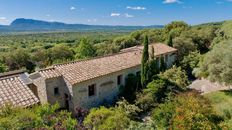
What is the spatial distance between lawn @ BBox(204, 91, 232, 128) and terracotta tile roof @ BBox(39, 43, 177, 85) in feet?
29.9

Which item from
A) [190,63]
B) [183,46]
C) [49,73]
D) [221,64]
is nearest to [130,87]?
[49,73]

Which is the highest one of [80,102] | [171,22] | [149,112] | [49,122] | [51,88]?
[171,22]

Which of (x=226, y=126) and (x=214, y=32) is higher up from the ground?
(x=214, y=32)

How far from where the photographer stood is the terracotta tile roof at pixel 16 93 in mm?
10898

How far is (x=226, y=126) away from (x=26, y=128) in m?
11.9

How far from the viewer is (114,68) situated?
79.2ft

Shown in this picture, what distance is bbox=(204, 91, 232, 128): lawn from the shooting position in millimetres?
16859

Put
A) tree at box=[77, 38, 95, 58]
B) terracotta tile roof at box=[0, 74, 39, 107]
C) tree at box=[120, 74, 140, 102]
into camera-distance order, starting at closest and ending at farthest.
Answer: terracotta tile roof at box=[0, 74, 39, 107], tree at box=[120, 74, 140, 102], tree at box=[77, 38, 95, 58]

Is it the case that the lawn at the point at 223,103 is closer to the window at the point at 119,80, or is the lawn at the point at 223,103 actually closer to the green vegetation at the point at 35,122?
the window at the point at 119,80

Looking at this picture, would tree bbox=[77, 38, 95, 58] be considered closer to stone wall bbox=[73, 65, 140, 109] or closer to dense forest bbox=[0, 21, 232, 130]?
dense forest bbox=[0, 21, 232, 130]

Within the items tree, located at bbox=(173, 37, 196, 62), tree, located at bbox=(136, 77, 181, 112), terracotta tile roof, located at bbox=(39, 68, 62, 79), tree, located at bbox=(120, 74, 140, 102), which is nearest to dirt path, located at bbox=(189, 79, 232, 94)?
tree, located at bbox=(136, 77, 181, 112)

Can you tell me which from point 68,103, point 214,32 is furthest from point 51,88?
point 214,32

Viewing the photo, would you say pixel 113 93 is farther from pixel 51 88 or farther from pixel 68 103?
pixel 51 88

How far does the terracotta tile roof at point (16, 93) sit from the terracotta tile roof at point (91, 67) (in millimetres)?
7344
